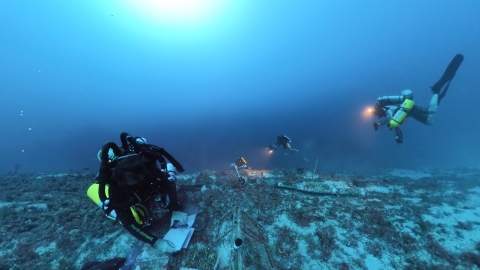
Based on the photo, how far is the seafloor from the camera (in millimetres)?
4386

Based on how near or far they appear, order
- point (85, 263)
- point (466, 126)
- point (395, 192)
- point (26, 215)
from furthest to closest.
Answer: point (466, 126), point (395, 192), point (26, 215), point (85, 263)

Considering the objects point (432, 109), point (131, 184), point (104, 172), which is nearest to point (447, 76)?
point (432, 109)

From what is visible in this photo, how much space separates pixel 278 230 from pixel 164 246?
3.28 metres

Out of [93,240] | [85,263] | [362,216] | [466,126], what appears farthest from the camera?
[466,126]

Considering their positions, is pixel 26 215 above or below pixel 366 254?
below

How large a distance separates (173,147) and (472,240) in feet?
173

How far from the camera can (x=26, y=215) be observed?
646cm

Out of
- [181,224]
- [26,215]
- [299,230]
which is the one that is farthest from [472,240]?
[26,215]

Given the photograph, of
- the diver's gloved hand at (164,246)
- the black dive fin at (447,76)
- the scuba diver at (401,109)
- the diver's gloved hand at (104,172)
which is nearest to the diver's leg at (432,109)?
the scuba diver at (401,109)

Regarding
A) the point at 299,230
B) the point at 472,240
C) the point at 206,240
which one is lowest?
the point at 206,240

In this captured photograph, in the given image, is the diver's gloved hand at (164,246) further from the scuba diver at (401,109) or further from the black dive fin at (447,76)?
the black dive fin at (447,76)

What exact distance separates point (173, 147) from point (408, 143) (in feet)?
363

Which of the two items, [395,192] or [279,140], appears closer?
[395,192]

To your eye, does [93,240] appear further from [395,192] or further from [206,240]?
[395,192]
